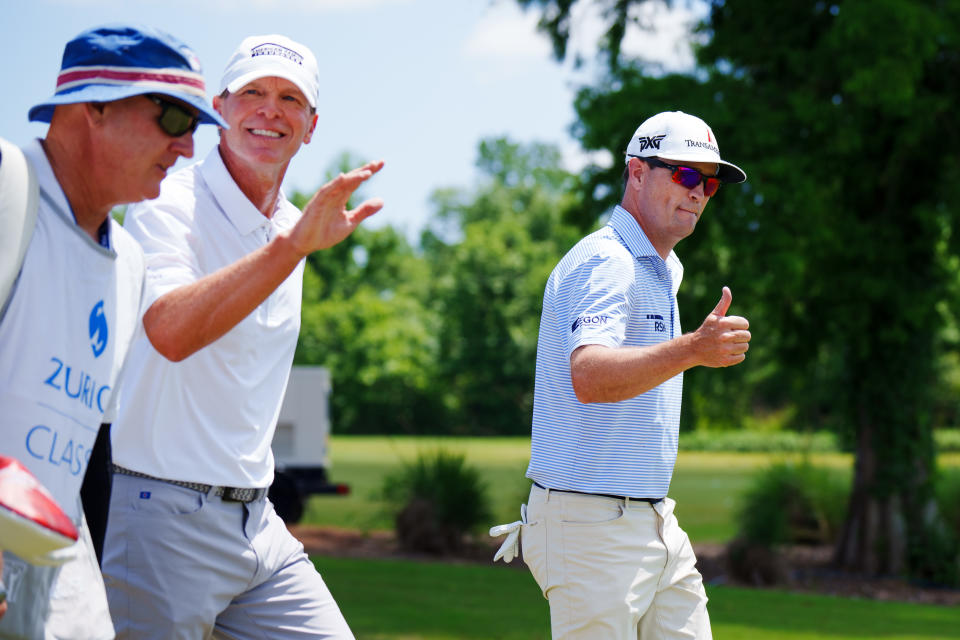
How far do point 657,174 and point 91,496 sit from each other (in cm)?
225

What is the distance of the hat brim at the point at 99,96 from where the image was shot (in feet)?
7.09

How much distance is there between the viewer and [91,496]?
2.47 metres

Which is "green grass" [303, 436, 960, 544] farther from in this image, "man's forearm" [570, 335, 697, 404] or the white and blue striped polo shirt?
"man's forearm" [570, 335, 697, 404]

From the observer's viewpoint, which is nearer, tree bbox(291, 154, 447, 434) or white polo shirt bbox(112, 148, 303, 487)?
white polo shirt bbox(112, 148, 303, 487)

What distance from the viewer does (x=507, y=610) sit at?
35.8ft

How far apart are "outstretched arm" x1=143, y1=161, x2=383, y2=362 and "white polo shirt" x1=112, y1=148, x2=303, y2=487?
395 mm

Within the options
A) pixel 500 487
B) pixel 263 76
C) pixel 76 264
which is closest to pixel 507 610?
pixel 263 76

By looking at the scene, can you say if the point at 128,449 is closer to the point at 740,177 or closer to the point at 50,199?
the point at 50,199

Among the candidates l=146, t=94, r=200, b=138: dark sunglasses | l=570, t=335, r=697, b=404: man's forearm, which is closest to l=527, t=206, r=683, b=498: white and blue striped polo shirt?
l=570, t=335, r=697, b=404: man's forearm

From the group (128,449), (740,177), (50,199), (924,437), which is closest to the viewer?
(50,199)

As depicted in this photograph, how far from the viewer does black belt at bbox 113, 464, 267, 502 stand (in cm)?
307

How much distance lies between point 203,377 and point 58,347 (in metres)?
0.96

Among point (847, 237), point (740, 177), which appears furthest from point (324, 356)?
point (740, 177)

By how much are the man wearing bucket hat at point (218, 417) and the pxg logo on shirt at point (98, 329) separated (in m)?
0.54
